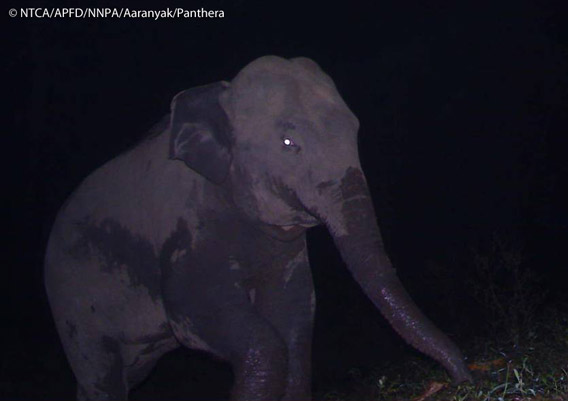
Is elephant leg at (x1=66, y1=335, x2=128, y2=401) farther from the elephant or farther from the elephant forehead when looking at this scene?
the elephant forehead

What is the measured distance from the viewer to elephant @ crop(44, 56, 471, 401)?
4.74 m

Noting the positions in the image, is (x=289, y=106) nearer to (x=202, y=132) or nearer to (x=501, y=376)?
(x=202, y=132)

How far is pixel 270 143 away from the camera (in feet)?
16.3

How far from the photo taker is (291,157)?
16.1 ft

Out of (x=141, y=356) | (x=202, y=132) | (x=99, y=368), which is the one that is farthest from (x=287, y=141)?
(x=99, y=368)

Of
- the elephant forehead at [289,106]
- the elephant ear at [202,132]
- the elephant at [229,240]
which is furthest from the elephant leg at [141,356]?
the elephant forehead at [289,106]

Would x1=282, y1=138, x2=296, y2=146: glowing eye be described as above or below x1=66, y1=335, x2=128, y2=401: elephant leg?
above

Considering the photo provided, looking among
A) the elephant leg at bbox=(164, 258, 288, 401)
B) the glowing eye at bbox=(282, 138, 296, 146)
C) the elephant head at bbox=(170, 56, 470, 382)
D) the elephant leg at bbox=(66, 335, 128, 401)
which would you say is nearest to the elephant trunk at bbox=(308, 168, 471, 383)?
the elephant head at bbox=(170, 56, 470, 382)

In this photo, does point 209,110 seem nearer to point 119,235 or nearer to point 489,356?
point 119,235

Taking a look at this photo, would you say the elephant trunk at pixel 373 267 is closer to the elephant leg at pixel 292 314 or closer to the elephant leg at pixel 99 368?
the elephant leg at pixel 292 314

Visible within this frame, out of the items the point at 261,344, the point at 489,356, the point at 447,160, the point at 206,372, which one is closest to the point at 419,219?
the point at 447,160

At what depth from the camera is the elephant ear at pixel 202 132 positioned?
5191mm

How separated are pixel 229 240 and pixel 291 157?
62cm

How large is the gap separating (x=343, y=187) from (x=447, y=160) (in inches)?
631
